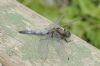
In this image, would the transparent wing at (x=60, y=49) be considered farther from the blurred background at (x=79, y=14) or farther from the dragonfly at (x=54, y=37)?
the blurred background at (x=79, y=14)

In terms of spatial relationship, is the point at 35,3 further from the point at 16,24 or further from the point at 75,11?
the point at 16,24

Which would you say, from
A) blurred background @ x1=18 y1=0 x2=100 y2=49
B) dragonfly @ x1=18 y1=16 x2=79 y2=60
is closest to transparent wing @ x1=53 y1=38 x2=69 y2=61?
dragonfly @ x1=18 y1=16 x2=79 y2=60

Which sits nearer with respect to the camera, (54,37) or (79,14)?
(54,37)

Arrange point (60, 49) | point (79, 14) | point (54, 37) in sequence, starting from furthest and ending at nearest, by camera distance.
A: 1. point (79, 14)
2. point (54, 37)
3. point (60, 49)

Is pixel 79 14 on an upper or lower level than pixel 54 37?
lower

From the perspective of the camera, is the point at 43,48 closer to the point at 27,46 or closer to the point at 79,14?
the point at 27,46

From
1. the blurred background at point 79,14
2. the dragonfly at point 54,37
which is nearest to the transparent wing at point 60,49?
the dragonfly at point 54,37

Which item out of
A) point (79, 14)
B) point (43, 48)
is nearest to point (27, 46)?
point (43, 48)
